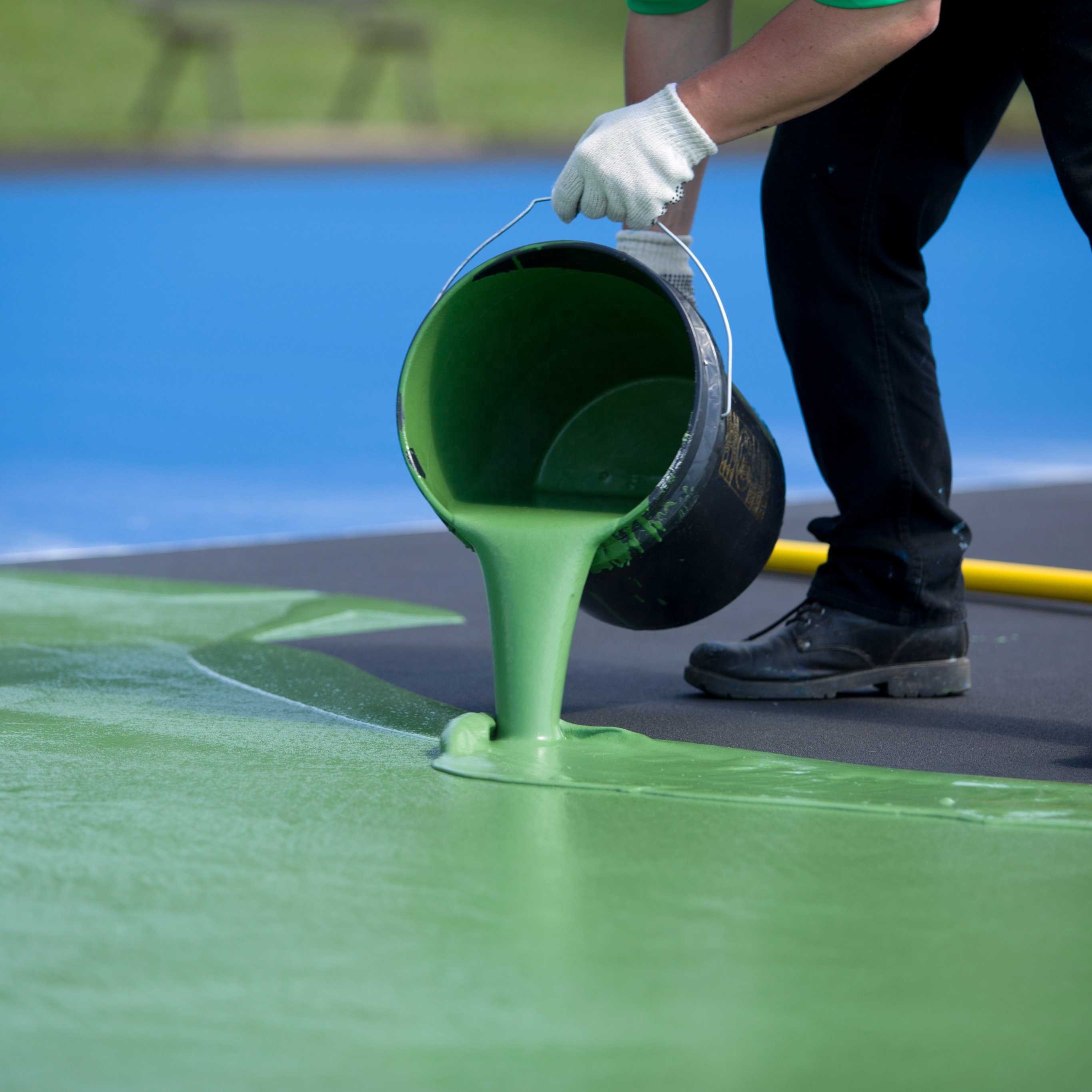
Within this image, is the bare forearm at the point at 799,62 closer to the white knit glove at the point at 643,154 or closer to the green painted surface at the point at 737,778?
the white knit glove at the point at 643,154

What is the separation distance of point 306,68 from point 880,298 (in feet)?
51.0

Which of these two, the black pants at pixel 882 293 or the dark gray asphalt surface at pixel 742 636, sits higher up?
the black pants at pixel 882 293

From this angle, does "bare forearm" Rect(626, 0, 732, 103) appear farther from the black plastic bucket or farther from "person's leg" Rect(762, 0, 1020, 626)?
the black plastic bucket

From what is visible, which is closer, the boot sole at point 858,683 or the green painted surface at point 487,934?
the green painted surface at point 487,934

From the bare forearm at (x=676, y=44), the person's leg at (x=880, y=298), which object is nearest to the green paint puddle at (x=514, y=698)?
the person's leg at (x=880, y=298)

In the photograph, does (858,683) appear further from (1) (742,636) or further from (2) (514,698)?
(2) (514,698)

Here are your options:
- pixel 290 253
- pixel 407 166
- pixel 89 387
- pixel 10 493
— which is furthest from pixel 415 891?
pixel 407 166

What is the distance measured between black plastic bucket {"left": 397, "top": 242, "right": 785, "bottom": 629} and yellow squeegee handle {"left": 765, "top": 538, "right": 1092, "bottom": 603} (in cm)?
47

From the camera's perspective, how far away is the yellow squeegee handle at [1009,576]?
2307mm

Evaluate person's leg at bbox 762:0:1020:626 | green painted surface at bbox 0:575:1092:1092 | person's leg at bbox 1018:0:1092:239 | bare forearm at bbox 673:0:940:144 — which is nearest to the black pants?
person's leg at bbox 762:0:1020:626

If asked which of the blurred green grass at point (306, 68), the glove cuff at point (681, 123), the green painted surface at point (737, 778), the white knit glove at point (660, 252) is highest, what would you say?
the blurred green grass at point (306, 68)

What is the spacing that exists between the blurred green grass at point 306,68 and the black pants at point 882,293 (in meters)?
11.8

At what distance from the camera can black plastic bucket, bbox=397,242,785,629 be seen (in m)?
1.61

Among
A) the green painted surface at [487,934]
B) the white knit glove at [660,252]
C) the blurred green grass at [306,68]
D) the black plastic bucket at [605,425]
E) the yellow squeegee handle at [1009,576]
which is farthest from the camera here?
the blurred green grass at [306,68]
